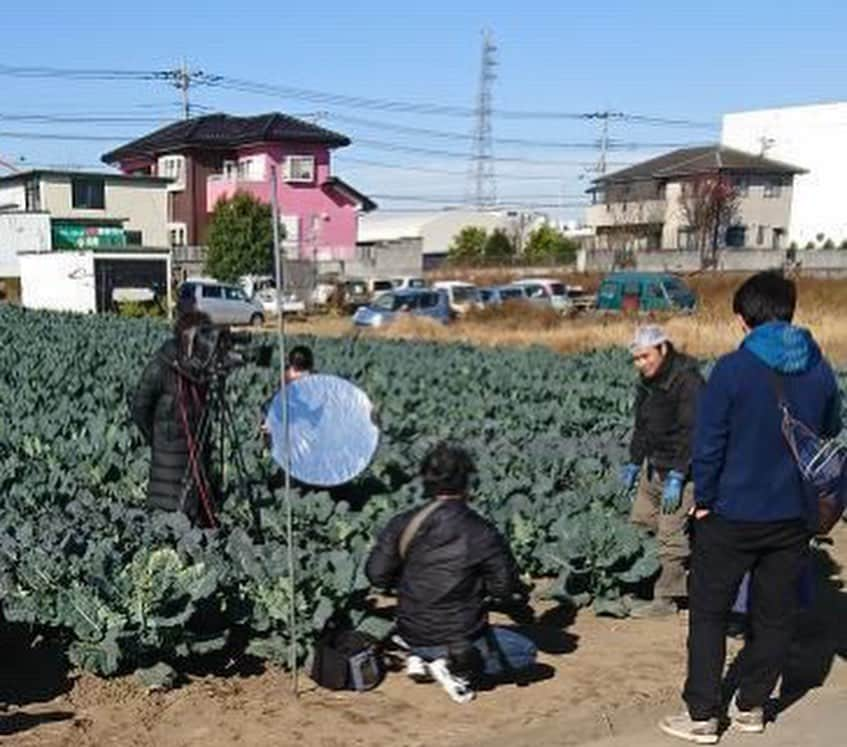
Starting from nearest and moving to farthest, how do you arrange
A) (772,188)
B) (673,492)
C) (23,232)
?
1. (673,492)
2. (23,232)
3. (772,188)

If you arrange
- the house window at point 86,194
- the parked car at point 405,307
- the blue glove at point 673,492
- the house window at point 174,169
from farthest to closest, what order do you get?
the house window at point 174,169
the house window at point 86,194
the parked car at point 405,307
the blue glove at point 673,492

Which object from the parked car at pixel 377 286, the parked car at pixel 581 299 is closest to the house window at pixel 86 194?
the parked car at pixel 377 286

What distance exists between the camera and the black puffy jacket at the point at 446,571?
5.19 meters

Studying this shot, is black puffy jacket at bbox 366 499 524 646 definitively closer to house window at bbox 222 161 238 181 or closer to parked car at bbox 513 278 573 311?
parked car at bbox 513 278 573 311

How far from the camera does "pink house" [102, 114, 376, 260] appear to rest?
2594 inches

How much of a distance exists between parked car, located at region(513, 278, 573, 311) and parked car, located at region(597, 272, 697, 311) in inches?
53.1

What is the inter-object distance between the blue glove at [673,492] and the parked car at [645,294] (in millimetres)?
32060

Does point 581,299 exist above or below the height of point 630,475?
below

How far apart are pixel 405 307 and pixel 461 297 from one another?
212 inches

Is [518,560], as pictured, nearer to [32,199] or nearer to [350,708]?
[350,708]

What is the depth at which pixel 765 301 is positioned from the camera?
16.0ft

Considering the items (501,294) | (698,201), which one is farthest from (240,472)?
(698,201)

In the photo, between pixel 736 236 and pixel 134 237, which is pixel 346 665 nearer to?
pixel 134 237

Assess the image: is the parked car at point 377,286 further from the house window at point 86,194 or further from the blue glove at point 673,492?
the blue glove at point 673,492
